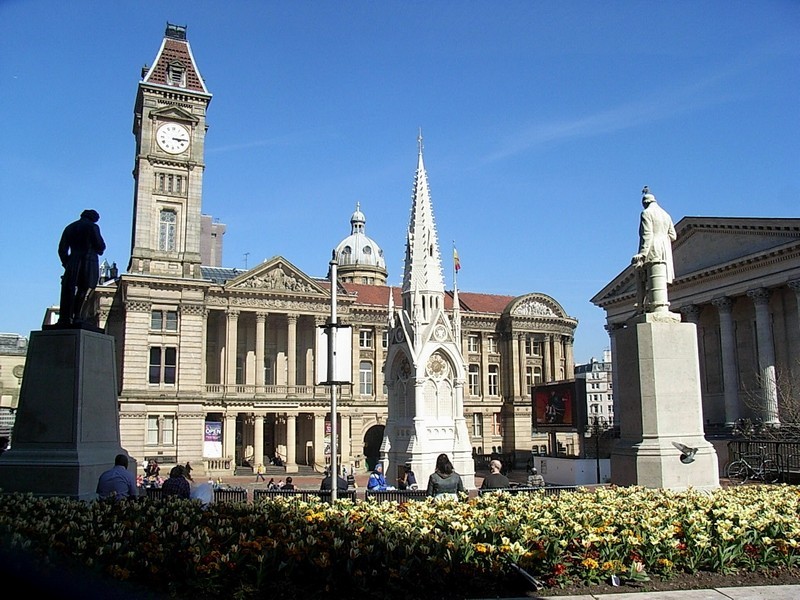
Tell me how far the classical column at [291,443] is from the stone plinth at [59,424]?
42960 millimetres

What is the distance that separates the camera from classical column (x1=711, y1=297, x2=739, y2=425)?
46875 millimetres

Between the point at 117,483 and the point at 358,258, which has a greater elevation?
the point at 358,258

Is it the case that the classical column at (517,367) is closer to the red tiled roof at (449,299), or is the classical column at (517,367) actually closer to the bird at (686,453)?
the red tiled roof at (449,299)

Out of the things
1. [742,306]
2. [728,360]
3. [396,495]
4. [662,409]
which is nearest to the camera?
[662,409]

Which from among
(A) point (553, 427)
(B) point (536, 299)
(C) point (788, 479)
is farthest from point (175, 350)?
(C) point (788, 479)

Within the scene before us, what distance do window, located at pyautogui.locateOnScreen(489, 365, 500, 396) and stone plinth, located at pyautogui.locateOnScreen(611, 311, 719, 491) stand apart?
188 feet

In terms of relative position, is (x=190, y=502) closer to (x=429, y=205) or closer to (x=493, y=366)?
(x=429, y=205)

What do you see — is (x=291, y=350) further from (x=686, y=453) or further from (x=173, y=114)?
(x=686, y=453)

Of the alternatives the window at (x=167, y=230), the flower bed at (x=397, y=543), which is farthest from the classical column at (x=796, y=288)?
the window at (x=167, y=230)

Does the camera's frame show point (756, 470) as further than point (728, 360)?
No

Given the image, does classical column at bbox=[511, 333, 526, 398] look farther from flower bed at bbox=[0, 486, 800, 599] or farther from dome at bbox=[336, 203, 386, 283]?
flower bed at bbox=[0, 486, 800, 599]

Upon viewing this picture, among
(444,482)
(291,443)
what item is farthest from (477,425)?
(444,482)

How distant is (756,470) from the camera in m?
22.2

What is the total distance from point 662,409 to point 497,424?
57247 millimetres
